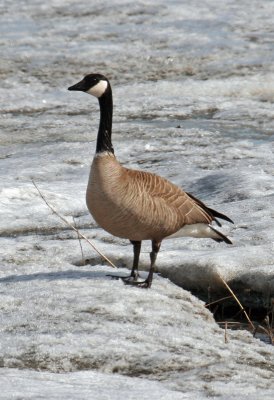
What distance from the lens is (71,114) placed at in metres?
12.5

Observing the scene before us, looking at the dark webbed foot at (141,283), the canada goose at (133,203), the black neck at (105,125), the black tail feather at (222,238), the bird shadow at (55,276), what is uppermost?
the black neck at (105,125)

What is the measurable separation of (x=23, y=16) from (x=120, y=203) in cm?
1148

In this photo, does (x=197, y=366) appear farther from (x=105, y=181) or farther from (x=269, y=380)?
(x=105, y=181)

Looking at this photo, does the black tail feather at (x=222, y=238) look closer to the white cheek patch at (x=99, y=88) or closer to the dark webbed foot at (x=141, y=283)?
the dark webbed foot at (x=141, y=283)

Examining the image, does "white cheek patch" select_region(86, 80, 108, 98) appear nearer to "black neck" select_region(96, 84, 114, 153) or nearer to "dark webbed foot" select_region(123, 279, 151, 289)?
"black neck" select_region(96, 84, 114, 153)

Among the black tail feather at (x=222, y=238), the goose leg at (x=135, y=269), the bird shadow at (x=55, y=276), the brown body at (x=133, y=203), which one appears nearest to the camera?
the brown body at (x=133, y=203)

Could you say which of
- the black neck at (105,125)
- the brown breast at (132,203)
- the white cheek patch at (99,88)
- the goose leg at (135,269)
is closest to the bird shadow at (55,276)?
the goose leg at (135,269)

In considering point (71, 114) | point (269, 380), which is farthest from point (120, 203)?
point (71, 114)

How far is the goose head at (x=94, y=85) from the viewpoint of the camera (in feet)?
22.4

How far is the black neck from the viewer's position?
661 cm

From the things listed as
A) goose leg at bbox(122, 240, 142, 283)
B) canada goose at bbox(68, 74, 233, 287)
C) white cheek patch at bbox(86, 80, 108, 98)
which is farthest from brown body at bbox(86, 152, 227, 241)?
white cheek patch at bbox(86, 80, 108, 98)

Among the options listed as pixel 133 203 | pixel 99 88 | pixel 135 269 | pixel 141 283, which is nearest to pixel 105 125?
pixel 99 88

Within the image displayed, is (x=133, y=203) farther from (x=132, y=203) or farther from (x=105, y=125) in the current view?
(x=105, y=125)

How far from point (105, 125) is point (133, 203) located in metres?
0.83
